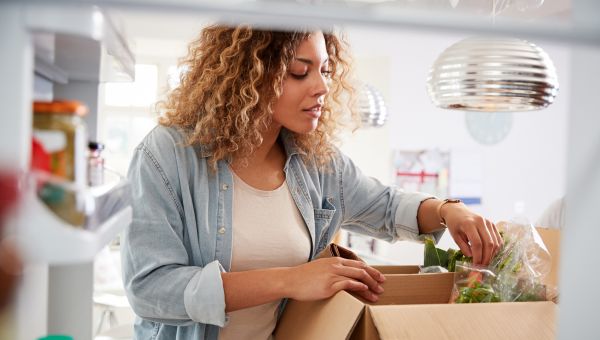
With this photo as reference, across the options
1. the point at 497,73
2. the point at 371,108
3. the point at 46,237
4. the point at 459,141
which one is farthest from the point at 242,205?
the point at 459,141

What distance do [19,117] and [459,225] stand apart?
44.1 inches

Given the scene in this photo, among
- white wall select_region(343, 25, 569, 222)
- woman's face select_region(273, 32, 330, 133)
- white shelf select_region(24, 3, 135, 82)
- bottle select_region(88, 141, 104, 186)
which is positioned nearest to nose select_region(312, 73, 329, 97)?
woman's face select_region(273, 32, 330, 133)

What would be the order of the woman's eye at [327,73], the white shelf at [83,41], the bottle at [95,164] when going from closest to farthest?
the white shelf at [83,41] → the bottle at [95,164] → the woman's eye at [327,73]

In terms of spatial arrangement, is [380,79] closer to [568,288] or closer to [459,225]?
[459,225]

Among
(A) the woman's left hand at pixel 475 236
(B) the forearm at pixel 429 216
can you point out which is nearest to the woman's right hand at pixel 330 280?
(A) the woman's left hand at pixel 475 236

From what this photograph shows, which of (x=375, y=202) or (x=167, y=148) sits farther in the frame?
(x=375, y=202)

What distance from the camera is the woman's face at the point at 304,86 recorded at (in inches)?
55.5

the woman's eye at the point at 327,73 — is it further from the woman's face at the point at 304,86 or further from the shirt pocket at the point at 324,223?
the shirt pocket at the point at 324,223

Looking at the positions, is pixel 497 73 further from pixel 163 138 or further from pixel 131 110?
pixel 131 110

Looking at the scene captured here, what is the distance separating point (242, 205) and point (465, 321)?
578mm

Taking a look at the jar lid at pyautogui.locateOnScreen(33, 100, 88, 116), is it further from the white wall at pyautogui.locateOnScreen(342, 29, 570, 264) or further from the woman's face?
the white wall at pyautogui.locateOnScreen(342, 29, 570, 264)

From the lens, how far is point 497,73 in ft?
4.54

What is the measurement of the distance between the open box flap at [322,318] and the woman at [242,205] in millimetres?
34

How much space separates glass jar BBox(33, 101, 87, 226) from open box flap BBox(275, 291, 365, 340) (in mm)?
590
